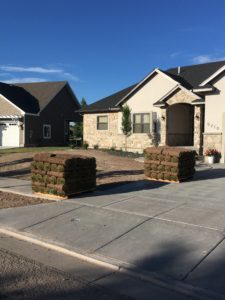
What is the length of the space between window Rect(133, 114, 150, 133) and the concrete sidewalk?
13843mm

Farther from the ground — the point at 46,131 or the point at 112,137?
the point at 46,131

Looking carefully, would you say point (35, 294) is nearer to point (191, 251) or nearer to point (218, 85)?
point (191, 251)

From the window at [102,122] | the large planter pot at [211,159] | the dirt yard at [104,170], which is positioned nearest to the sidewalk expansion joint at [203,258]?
the dirt yard at [104,170]

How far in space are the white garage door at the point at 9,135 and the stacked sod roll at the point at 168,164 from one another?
78.1 feet

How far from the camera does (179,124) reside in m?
25.4

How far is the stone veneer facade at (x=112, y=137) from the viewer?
2525 centimetres

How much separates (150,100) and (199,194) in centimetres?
1477

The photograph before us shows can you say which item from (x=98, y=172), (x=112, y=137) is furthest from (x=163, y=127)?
(x=98, y=172)

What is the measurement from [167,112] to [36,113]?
15.7 m

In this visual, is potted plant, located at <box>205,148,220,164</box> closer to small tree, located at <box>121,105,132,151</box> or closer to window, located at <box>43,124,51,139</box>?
small tree, located at <box>121,105,132,151</box>

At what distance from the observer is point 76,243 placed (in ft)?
21.7

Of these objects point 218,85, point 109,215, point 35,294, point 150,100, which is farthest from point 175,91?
point 35,294

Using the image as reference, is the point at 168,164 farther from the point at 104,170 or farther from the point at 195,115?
the point at 195,115

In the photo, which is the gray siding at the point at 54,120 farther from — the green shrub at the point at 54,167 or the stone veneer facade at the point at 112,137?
the green shrub at the point at 54,167
